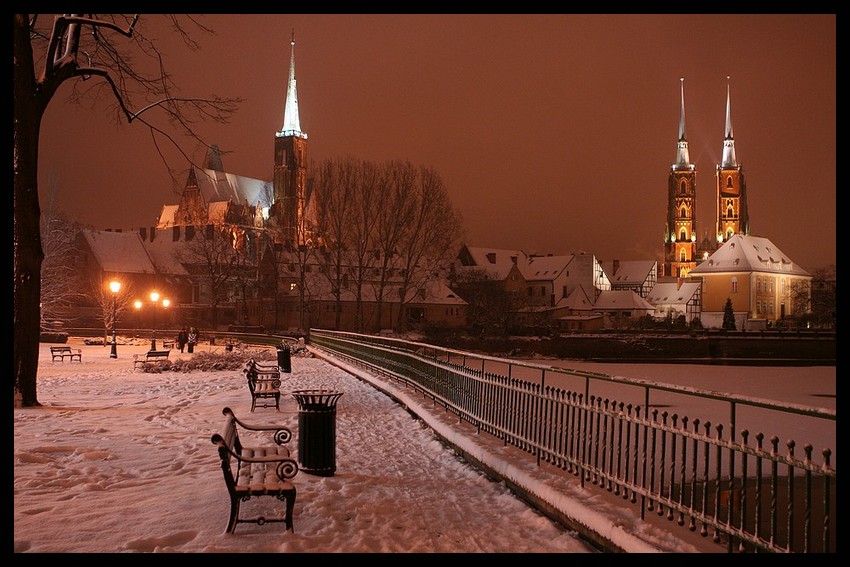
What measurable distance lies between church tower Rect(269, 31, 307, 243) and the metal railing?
354 ft

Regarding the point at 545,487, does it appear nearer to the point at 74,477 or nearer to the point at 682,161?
the point at 74,477

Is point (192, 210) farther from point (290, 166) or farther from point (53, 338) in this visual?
point (53, 338)

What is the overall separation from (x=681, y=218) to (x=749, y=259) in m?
49.9

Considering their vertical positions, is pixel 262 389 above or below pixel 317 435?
below

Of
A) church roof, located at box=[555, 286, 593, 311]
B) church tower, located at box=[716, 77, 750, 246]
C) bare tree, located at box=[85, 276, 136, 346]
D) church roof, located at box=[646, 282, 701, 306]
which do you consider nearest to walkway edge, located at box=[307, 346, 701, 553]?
bare tree, located at box=[85, 276, 136, 346]

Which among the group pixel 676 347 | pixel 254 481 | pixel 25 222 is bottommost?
pixel 676 347

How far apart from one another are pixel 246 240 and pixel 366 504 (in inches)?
4035

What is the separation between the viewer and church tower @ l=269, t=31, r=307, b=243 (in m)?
123

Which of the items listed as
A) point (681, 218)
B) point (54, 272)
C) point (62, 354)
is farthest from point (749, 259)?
point (62, 354)

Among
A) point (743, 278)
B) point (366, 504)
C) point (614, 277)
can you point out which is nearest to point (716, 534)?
point (366, 504)

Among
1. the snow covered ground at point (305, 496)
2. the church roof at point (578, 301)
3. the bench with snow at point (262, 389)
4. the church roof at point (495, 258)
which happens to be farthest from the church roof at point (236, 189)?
the snow covered ground at point (305, 496)

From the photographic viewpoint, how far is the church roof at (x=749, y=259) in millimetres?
101750

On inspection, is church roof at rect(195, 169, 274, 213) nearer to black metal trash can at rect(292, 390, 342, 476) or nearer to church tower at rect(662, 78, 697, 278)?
church tower at rect(662, 78, 697, 278)

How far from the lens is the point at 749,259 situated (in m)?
102
